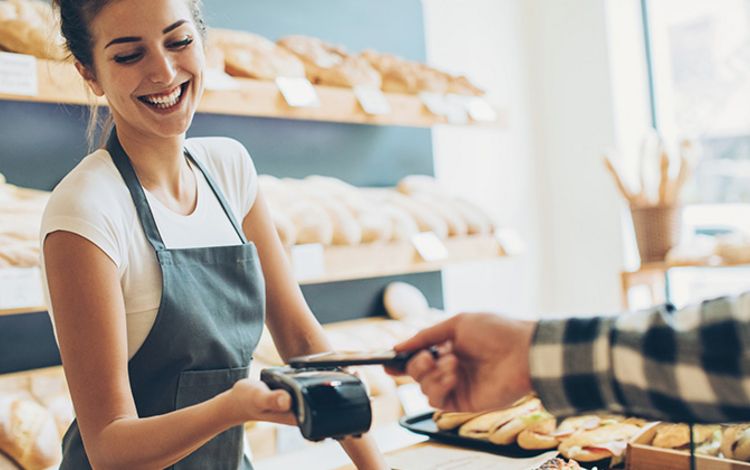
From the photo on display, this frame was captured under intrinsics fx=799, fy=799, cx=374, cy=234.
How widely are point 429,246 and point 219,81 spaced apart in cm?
87

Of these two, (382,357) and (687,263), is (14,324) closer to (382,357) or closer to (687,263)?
(382,357)

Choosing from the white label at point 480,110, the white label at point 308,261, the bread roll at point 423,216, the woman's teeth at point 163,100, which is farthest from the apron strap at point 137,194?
the white label at point 480,110

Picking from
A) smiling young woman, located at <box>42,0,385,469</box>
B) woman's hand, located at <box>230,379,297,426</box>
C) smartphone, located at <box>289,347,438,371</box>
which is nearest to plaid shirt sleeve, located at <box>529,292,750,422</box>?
smartphone, located at <box>289,347,438,371</box>

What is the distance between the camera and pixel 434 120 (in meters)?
2.70

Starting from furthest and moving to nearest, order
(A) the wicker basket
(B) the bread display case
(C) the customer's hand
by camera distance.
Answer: (A) the wicker basket, (B) the bread display case, (C) the customer's hand

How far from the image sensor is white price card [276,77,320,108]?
2.20 m

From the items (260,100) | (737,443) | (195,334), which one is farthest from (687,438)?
(260,100)

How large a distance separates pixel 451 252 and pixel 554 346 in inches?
66.0

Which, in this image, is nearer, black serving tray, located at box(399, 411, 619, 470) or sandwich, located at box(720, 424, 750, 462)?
sandwich, located at box(720, 424, 750, 462)

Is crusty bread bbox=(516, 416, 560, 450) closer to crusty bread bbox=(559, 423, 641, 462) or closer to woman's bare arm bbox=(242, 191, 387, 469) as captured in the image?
crusty bread bbox=(559, 423, 641, 462)

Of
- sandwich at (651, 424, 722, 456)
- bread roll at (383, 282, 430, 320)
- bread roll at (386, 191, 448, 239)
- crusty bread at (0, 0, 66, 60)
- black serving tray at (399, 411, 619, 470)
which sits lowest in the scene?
black serving tray at (399, 411, 619, 470)

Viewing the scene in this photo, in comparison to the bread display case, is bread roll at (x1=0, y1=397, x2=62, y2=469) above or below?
below

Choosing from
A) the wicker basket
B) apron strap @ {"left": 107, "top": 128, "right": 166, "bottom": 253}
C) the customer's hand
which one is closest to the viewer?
the customer's hand

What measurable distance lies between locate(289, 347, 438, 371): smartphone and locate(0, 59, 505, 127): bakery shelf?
2.61ft
